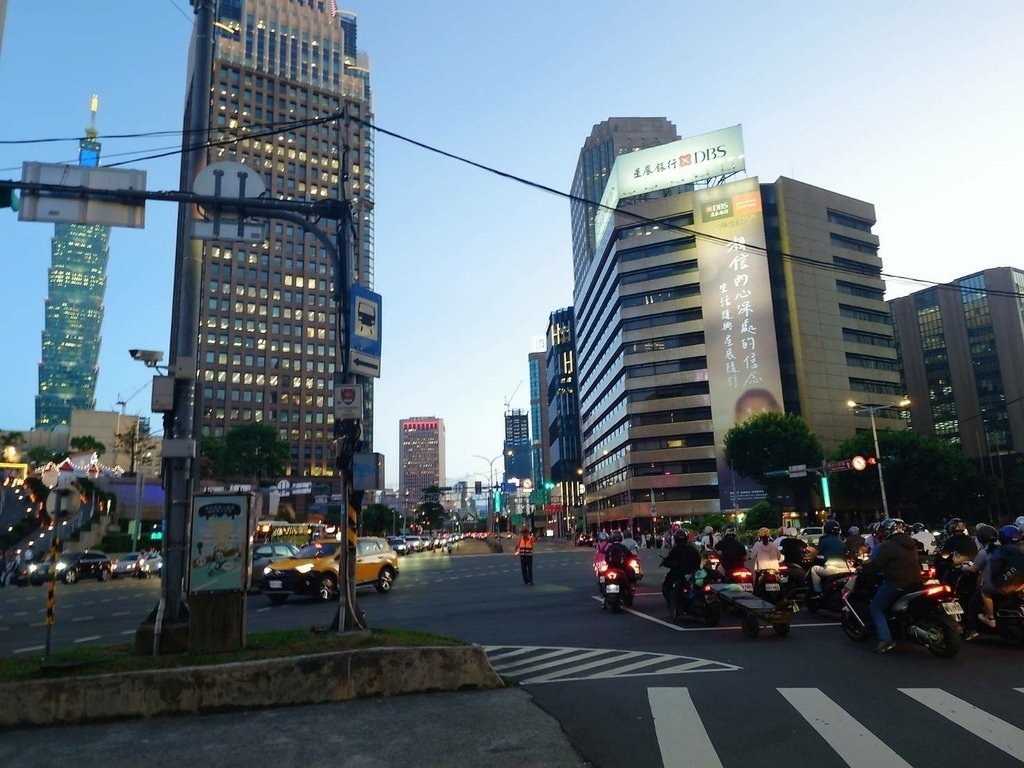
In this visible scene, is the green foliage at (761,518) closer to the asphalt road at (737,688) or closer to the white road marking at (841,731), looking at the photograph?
the asphalt road at (737,688)

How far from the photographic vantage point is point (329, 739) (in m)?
6.01

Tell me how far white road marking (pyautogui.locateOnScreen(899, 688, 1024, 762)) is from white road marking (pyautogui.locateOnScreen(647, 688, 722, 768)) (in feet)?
7.08

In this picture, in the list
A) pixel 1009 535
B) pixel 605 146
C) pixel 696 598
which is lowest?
pixel 696 598

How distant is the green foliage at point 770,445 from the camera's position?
68812 mm

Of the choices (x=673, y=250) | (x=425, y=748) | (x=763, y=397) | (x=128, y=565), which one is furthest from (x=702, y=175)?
(x=425, y=748)

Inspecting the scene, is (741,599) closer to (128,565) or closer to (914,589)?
(914,589)

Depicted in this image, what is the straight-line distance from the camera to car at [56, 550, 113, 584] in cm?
3731

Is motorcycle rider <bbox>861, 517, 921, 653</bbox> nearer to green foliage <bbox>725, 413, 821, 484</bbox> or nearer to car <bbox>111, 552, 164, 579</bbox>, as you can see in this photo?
car <bbox>111, 552, 164, 579</bbox>

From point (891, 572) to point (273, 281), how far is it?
12766 cm

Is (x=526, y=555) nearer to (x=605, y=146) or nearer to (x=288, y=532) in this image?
(x=288, y=532)

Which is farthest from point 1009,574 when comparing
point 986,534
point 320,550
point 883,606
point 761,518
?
point 761,518

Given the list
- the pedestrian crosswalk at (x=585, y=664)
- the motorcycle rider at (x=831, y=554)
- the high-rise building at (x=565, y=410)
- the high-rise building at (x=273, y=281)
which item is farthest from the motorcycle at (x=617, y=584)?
the high-rise building at (x=565, y=410)

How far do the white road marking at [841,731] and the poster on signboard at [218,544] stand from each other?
21.2 ft

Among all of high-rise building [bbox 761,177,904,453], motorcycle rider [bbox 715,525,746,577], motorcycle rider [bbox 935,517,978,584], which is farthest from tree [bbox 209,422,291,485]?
motorcycle rider [bbox 935,517,978,584]
